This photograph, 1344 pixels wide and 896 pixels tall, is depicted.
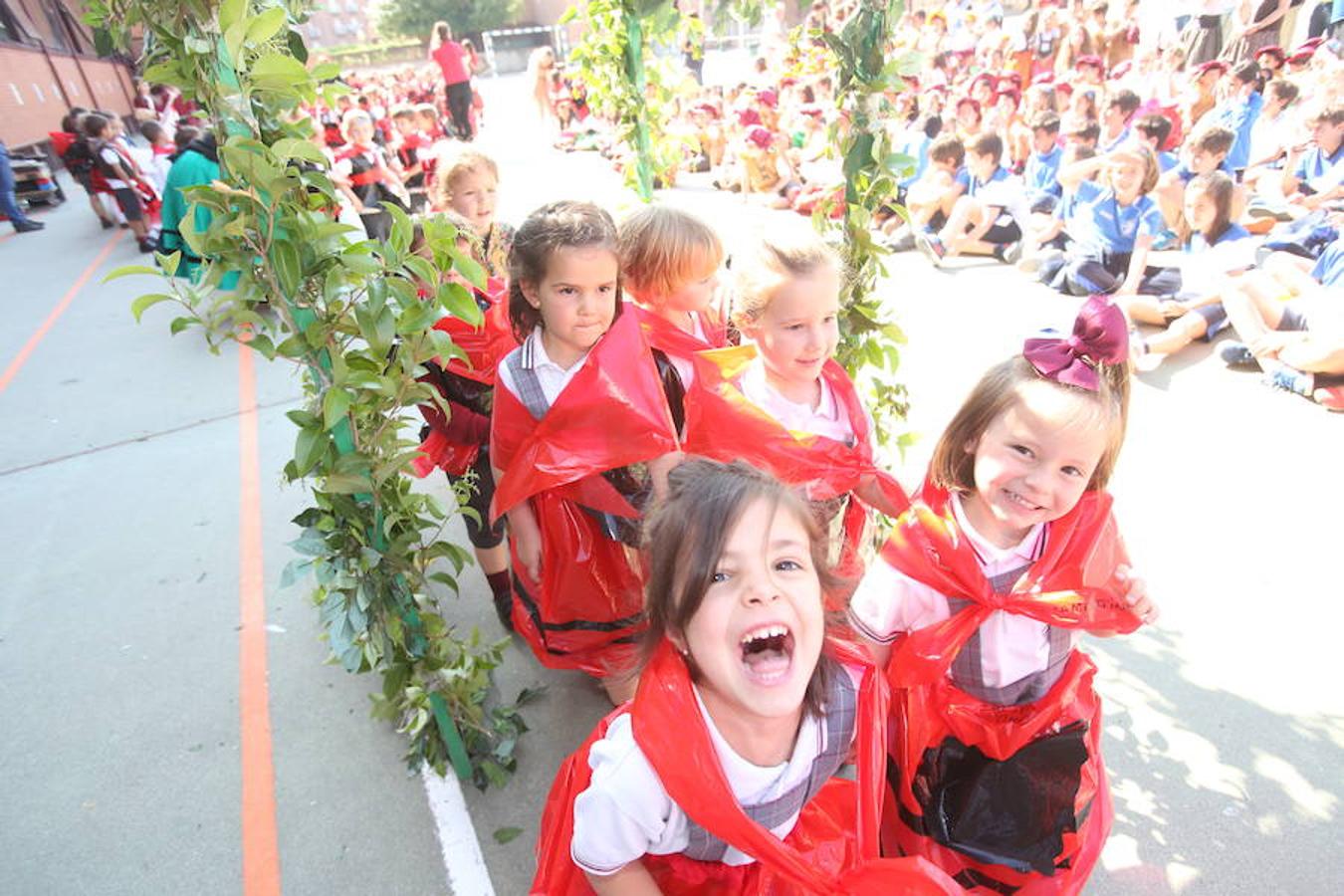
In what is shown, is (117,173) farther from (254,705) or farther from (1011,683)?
(1011,683)

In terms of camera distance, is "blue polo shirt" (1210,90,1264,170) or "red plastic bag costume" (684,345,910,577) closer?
"red plastic bag costume" (684,345,910,577)

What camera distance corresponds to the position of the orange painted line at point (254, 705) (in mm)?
2186

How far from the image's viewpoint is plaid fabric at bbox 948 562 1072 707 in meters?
1.62

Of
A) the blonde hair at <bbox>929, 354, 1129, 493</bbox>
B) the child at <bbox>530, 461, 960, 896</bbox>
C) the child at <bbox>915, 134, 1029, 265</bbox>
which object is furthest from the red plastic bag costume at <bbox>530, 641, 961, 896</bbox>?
the child at <bbox>915, 134, 1029, 265</bbox>

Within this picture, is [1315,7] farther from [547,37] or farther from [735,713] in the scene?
[547,37]

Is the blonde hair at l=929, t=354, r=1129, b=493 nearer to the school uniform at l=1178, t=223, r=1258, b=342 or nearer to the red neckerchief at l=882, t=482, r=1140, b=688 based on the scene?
the red neckerchief at l=882, t=482, r=1140, b=688

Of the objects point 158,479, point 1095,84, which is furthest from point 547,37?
point 158,479

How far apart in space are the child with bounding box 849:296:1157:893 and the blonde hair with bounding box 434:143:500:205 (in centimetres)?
237

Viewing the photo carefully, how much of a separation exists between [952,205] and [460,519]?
6.15 m

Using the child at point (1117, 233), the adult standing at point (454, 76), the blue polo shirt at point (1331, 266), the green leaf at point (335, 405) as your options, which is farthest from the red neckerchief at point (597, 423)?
the adult standing at point (454, 76)

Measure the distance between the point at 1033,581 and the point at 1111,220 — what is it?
4999 mm

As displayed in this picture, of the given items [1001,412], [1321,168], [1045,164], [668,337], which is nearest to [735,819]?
[1001,412]

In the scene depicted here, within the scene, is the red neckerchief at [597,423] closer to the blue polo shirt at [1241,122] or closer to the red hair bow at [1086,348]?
the red hair bow at [1086,348]

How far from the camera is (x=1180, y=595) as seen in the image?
283cm
